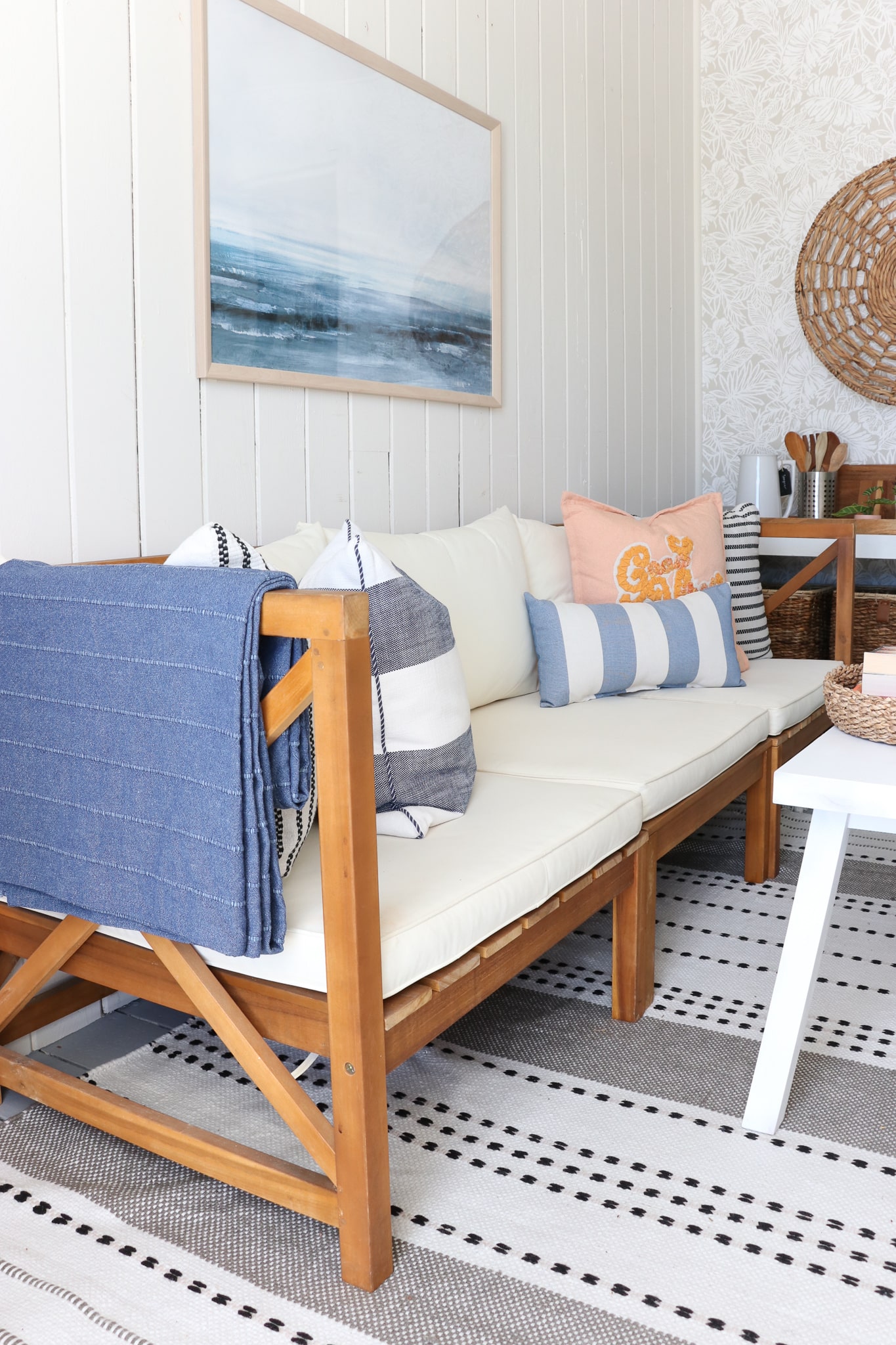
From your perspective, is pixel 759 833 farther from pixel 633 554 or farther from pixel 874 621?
pixel 874 621

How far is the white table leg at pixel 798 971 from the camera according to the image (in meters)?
1.49

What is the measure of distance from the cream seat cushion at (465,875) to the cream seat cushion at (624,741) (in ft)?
0.26

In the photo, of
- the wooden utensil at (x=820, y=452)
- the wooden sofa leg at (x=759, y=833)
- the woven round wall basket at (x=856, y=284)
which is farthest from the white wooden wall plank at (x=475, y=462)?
the woven round wall basket at (x=856, y=284)

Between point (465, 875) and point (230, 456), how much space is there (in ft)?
3.16

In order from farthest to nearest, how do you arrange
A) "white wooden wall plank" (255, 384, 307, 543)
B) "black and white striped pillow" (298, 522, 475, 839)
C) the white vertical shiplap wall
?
"white wooden wall plank" (255, 384, 307, 543) < the white vertical shiplap wall < "black and white striped pillow" (298, 522, 475, 839)

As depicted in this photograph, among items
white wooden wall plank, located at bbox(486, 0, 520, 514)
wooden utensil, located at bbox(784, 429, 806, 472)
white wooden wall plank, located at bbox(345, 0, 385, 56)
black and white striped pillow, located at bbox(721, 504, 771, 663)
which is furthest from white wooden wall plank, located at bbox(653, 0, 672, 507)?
white wooden wall plank, located at bbox(345, 0, 385, 56)

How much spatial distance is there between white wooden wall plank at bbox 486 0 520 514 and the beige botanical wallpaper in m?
1.30

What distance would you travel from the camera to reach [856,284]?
3496 mm

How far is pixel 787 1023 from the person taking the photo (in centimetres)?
150

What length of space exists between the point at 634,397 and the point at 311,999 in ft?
8.67

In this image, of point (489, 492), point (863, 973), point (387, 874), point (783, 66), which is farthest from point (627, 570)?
point (783, 66)

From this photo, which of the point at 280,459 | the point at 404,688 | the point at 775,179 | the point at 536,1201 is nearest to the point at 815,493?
the point at 775,179

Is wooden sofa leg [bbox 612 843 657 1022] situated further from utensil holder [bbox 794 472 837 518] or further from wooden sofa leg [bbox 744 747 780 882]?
utensil holder [bbox 794 472 837 518]

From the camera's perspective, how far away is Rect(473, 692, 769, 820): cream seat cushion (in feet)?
5.93
